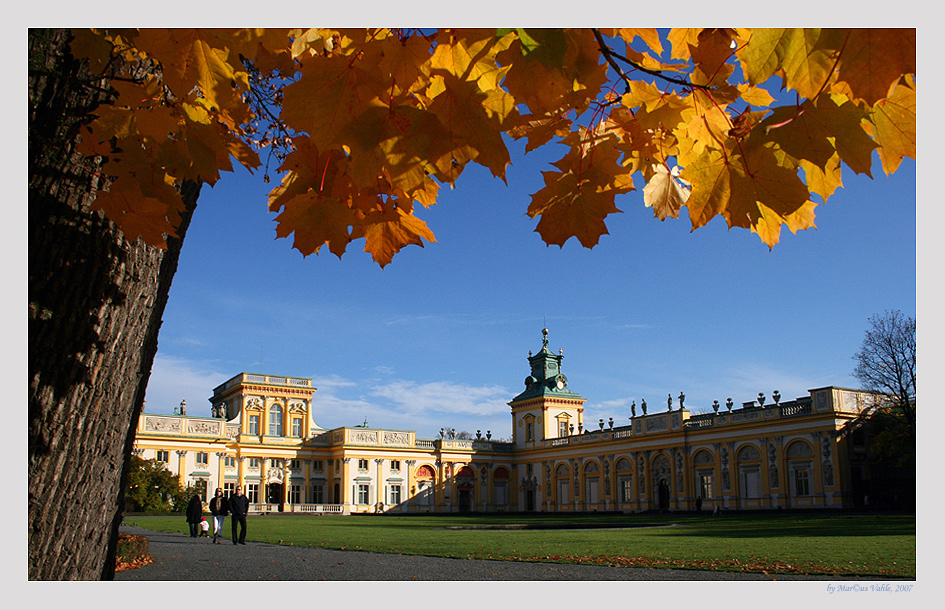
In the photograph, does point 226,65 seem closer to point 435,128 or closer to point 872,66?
point 435,128

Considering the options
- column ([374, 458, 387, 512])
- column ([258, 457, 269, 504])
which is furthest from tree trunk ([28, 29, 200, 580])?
column ([374, 458, 387, 512])

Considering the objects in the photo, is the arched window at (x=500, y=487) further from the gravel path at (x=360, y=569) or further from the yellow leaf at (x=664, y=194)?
the yellow leaf at (x=664, y=194)

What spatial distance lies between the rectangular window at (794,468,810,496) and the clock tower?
22.1 metres

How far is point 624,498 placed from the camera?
45.8 meters

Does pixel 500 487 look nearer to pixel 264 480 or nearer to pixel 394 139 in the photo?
pixel 264 480

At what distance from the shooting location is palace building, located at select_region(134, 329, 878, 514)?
3566 centimetres

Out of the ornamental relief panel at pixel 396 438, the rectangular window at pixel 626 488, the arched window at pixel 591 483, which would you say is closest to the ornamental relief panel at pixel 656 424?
the rectangular window at pixel 626 488

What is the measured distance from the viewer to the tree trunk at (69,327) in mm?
1877

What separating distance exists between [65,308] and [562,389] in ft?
187

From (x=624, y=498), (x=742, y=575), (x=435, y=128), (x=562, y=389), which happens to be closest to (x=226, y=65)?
(x=435, y=128)

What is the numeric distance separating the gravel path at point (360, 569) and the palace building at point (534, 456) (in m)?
26.4

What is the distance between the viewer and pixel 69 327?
1906 mm

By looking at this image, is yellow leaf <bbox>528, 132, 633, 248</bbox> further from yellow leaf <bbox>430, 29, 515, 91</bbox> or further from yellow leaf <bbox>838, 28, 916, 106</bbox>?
yellow leaf <bbox>838, 28, 916, 106</bbox>

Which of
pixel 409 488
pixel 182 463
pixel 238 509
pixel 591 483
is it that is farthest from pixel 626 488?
pixel 238 509
